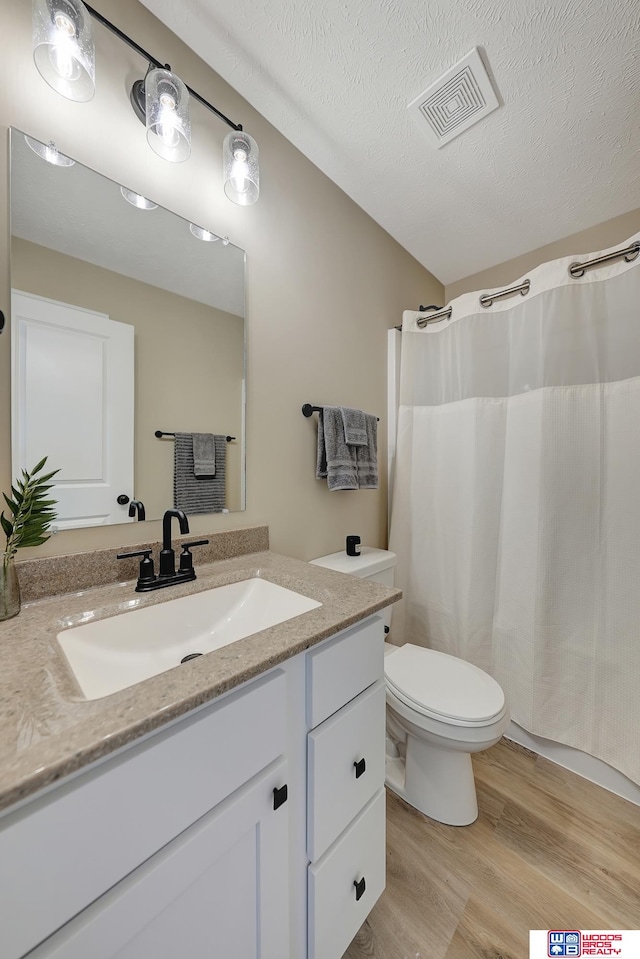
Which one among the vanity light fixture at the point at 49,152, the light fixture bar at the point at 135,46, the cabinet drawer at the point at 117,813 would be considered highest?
the light fixture bar at the point at 135,46

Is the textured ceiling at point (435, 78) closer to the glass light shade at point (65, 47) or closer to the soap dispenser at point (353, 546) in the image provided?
the glass light shade at point (65, 47)

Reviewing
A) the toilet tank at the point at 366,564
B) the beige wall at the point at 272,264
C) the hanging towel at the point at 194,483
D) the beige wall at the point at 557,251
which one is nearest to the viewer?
the beige wall at the point at 272,264

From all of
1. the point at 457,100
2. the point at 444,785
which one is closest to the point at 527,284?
the point at 457,100

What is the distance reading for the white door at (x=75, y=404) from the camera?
0.84 metres

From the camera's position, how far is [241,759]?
0.60 m

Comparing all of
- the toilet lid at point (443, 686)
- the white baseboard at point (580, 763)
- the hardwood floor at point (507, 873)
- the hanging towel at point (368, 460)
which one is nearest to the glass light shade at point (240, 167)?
the hanging towel at point (368, 460)

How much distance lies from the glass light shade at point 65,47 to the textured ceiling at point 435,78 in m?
0.34

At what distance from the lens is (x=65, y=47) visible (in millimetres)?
822

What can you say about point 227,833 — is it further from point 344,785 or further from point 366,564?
point 366,564

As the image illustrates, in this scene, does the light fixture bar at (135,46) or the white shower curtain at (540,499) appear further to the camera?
the white shower curtain at (540,499)

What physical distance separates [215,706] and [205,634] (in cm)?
35

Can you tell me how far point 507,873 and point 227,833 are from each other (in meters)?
1.07

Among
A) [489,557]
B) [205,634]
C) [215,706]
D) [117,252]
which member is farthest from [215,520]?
[489,557]

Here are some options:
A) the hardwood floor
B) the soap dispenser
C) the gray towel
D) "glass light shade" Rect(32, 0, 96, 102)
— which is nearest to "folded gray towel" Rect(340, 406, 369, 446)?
the gray towel
